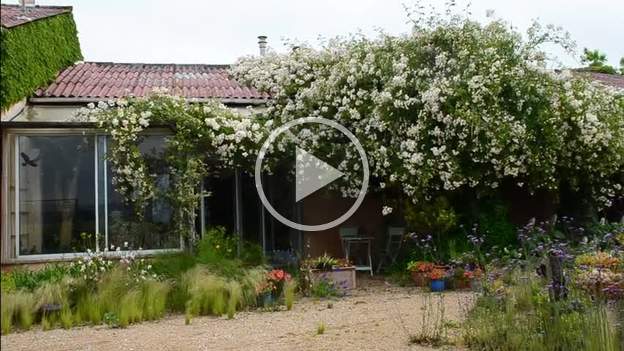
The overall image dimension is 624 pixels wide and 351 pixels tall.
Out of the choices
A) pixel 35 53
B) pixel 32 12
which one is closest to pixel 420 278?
pixel 35 53

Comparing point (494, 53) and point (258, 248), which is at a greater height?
point (494, 53)

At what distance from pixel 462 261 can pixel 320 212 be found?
3.58 meters

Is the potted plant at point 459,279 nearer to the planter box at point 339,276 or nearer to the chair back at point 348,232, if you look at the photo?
the planter box at point 339,276

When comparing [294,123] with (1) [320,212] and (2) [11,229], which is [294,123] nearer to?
(1) [320,212]

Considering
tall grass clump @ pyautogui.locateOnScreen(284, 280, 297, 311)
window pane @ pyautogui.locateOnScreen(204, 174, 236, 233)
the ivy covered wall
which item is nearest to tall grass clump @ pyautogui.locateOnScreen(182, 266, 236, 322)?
tall grass clump @ pyautogui.locateOnScreen(284, 280, 297, 311)

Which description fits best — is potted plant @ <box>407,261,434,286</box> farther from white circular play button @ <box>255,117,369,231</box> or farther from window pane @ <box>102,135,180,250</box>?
window pane @ <box>102,135,180,250</box>

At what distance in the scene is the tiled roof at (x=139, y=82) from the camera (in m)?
12.2

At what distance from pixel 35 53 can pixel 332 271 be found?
659 centimetres

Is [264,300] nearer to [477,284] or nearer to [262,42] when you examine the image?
[477,284]

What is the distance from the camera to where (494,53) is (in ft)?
36.9

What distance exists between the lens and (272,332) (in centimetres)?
738

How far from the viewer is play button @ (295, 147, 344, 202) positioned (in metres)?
12.0

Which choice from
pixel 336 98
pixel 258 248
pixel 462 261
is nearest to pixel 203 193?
pixel 258 248

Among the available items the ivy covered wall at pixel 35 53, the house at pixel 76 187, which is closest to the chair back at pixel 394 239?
the house at pixel 76 187
